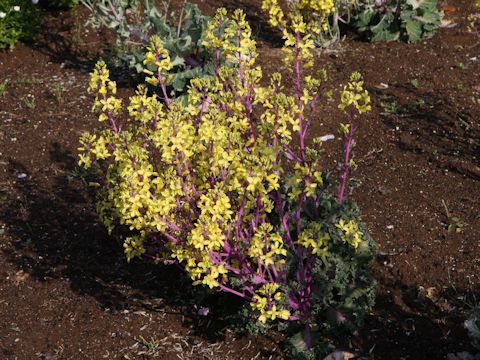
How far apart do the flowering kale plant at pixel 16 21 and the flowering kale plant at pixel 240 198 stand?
3494mm

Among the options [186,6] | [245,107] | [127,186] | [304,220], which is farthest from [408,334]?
[186,6]

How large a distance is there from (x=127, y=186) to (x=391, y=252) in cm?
173

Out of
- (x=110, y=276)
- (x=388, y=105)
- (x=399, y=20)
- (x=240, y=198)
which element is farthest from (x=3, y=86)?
(x=240, y=198)

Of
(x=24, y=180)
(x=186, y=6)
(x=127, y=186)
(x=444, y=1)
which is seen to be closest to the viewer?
(x=127, y=186)

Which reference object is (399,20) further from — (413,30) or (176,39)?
(176,39)

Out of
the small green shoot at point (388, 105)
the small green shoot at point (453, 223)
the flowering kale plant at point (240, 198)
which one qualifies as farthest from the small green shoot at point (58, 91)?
the small green shoot at point (453, 223)

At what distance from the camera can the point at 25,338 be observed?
143 inches

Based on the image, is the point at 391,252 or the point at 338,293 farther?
the point at 391,252

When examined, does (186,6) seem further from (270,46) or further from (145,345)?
(145,345)

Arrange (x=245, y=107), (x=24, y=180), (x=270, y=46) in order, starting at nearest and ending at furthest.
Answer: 1. (x=245, y=107)
2. (x=24, y=180)
3. (x=270, y=46)

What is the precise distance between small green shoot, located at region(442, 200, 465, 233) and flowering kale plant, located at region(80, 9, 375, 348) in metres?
0.73

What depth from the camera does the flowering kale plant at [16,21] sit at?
6.34 m

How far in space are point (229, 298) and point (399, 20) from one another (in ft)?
11.9

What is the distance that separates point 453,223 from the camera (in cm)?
410
